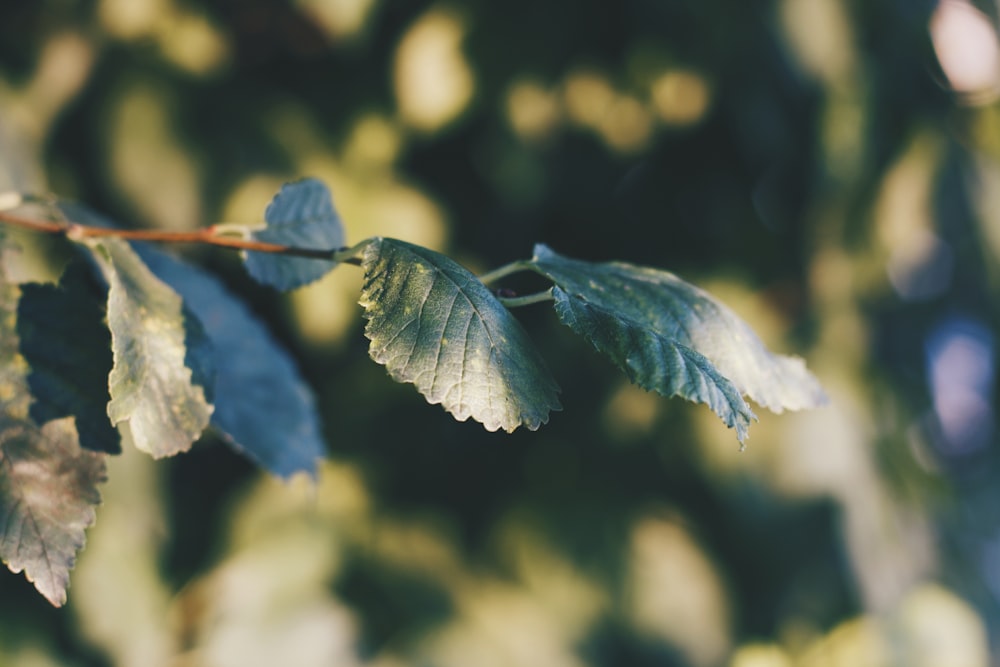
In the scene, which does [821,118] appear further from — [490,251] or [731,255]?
[490,251]

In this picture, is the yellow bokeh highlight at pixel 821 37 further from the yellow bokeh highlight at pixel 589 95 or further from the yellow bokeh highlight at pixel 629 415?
the yellow bokeh highlight at pixel 629 415

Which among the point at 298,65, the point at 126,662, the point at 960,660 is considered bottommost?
the point at 126,662

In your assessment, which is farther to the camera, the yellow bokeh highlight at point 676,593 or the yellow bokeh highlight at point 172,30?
the yellow bokeh highlight at point 676,593

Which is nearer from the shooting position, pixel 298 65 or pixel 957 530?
pixel 298 65

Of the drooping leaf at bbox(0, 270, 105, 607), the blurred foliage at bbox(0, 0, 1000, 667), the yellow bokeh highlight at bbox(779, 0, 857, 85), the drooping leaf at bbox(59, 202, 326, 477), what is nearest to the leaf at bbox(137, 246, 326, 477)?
the drooping leaf at bbox(59, 202, 326, 477)

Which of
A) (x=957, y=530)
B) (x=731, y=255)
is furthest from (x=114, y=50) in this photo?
(x=957, y=530)

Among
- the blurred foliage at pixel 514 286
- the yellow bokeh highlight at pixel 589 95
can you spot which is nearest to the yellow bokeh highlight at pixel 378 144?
the blurred foliage at pixel 514 286
